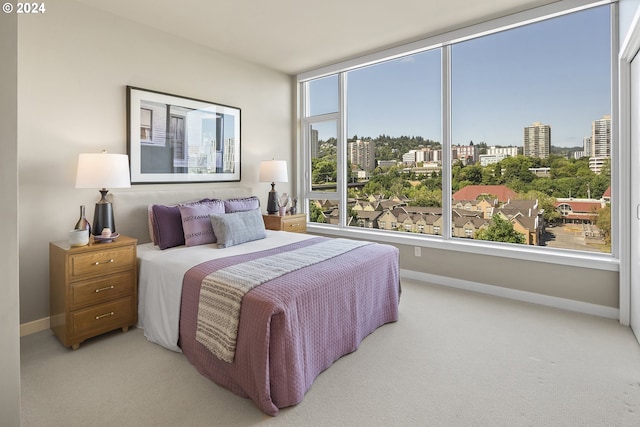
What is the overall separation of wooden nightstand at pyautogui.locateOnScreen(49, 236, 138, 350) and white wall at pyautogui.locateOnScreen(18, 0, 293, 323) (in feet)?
0.80

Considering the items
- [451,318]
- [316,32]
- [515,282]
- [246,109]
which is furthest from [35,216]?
[515,282]

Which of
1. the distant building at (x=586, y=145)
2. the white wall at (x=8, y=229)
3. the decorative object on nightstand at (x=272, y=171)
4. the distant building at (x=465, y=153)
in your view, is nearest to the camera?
the white wall at (x=8, y=229)

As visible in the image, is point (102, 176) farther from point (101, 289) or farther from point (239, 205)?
point (239, 205)

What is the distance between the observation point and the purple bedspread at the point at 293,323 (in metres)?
1.81

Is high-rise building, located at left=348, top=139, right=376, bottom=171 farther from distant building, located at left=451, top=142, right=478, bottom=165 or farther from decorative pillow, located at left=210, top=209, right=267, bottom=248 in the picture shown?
decorative pillow, located at left=210, top=209, right=267, bottom=248

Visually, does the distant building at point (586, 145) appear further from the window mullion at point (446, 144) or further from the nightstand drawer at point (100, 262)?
the nightstand drawer at point (100, 262)

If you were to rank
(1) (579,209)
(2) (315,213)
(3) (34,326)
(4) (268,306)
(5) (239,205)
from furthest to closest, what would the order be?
(2) (315,213) < (5) (239,205) < (1) (579,209) < (3) (34,326) < (4) (268,306)

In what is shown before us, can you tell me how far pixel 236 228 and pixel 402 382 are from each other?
6.11 ft

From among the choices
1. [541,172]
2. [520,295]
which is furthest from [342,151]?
[520,295]

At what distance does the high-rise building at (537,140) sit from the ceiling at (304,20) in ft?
3.62

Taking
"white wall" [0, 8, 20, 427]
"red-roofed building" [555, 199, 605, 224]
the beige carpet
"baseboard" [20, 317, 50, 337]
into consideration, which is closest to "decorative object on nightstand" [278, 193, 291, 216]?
the beige carpet

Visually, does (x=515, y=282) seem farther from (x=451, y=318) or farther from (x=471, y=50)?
(x=471, y=50)

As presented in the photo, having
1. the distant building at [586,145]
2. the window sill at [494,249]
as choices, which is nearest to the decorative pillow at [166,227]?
the window sill at [494,249]

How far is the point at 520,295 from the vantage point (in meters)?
3.40
